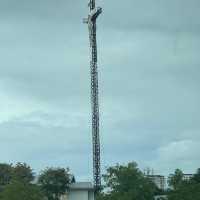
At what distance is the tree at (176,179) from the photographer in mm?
116500

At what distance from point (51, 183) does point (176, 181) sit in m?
31.2

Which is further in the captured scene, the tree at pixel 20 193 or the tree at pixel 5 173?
the tree at pixel 5 173

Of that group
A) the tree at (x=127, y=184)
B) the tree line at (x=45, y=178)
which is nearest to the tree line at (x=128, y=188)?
the tree at (x=127, y=184)

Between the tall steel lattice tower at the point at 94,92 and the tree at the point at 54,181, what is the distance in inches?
313

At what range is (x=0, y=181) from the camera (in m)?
144

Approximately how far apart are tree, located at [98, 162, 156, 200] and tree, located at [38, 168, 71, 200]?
1269 inches

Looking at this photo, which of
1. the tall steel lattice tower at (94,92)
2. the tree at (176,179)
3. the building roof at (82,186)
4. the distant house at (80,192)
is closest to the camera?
the tree at (176,179)

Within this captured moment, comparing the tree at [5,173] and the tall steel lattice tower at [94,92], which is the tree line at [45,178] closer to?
the tree at [5,173]

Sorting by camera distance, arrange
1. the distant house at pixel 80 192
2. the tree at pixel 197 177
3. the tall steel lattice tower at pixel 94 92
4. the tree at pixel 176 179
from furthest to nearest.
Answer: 1. the distant house at pixel 80 192
2. the tree at pixel 197 177
3. the tall steel lattice tower at pixel 94 92
4. the tree at pixel 176 179

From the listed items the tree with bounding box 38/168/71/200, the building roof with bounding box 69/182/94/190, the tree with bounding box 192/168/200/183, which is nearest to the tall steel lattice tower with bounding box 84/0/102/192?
the tree with bounding box 38/168/71/200

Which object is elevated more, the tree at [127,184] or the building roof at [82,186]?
the building roof at [82,186]

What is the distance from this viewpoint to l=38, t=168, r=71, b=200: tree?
141375mm

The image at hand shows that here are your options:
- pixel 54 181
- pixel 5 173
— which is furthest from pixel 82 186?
pixel 5 173

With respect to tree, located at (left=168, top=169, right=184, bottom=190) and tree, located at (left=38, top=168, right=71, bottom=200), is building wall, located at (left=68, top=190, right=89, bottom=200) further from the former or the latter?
tree, located at (left=168, top=169, right=184, bottom=190)
